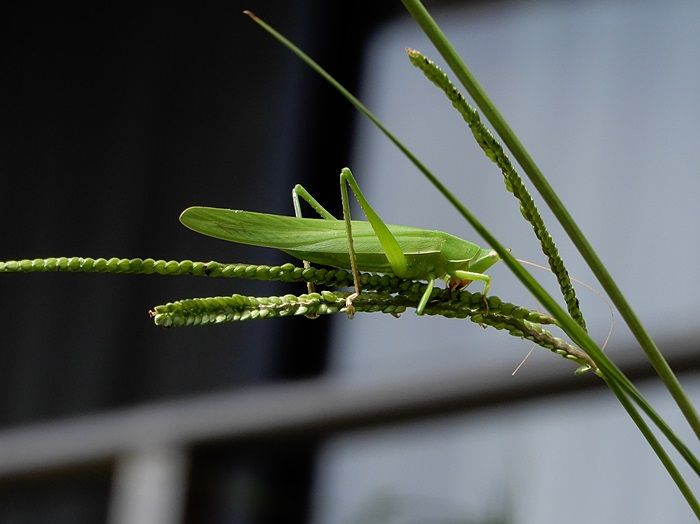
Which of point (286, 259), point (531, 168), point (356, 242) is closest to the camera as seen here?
point (531, 168)

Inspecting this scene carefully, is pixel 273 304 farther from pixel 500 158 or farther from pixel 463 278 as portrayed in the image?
pixel 463 278

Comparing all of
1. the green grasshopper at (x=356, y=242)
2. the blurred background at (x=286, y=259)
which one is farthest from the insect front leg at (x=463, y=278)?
the blurred background at (x=286, y=259)

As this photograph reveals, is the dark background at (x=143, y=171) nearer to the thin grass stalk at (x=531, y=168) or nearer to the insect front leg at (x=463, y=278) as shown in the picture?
the insect front leg at (x=463, y=278)

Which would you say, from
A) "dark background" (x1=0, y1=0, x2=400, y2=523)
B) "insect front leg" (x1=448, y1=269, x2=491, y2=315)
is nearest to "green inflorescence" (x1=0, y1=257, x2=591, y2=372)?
"insect front leg" (x1=448, y1=269, x2=491, y2=315)

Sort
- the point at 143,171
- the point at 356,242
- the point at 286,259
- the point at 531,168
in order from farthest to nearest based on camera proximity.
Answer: the point at 143,171 < the point at 286,259 < the point at 356,242 < the point at 531,168

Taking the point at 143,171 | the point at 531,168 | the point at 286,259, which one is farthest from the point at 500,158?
the point at 143,171

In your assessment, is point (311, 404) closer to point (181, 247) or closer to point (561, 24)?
point (561, 24)

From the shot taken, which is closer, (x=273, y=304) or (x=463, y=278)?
(x=273, y=304)
